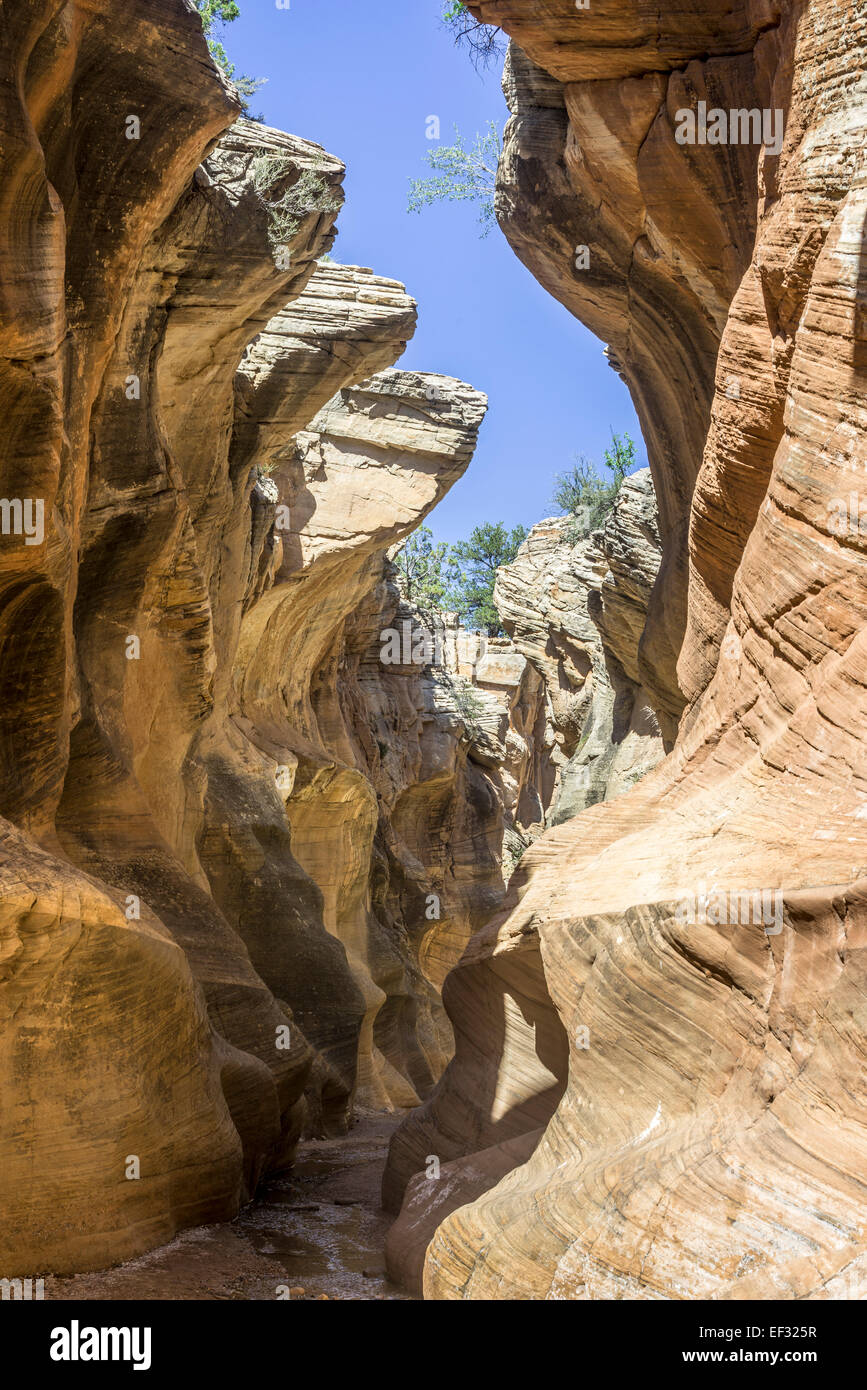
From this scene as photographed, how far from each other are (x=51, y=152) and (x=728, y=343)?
14.8 feet

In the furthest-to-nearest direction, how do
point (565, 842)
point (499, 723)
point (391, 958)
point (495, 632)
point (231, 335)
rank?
1. point (495, 632)
2. point (499, 723)
3. point (391, 958)
4. point (231, 335)
5. point (565, 842)

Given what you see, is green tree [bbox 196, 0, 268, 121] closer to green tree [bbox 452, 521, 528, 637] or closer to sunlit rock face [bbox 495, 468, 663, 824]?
sunlit rock face [bbox 495, 468, 663, 824]

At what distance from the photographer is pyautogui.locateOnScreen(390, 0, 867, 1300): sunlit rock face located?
526cm

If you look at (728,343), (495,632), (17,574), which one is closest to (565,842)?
(728,343)

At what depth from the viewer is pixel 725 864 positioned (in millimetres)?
6133

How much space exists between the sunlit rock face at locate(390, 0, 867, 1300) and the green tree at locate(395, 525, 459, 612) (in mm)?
22096

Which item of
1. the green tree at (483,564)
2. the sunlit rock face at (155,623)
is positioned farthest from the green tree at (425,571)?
the sunlit rock face at (155,623)

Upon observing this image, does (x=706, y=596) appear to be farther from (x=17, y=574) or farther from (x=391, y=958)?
(x=391, y=958)

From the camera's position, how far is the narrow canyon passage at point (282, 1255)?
7.79m

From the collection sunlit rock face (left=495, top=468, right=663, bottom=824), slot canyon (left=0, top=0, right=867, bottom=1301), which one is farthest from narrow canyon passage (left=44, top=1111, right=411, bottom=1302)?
sunlit rock face (left=495, top=468, right=663, bottom=824)

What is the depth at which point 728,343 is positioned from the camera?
26.8 feet

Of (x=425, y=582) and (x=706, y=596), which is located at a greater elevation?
Answer: (x=706, y=596)

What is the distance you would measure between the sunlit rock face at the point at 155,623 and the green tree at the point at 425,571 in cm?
1446
